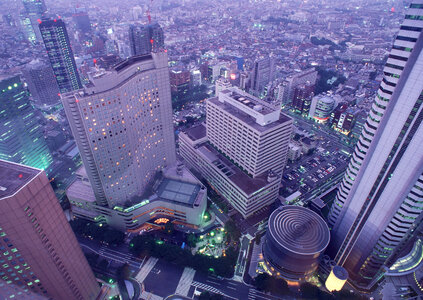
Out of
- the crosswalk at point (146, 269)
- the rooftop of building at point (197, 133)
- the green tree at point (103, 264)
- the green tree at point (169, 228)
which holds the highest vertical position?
the rooftop of building at point (197, 133)

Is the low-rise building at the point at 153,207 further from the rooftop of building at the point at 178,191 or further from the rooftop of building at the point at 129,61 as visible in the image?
the rooftop of building at the point at 129,61

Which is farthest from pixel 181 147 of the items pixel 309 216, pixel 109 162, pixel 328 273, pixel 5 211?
pixel 5 211

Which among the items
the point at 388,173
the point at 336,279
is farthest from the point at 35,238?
the point at 388,173

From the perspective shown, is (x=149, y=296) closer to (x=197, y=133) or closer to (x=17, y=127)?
(x=197, y=133)

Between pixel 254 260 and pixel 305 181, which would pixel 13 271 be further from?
pixel 305 181

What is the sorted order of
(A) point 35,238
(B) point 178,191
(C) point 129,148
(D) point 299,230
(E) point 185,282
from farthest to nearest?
(B) point 178,191
(C) point 129,148
(E) point 185,282
(D) point 299,230
(A) point 35,238

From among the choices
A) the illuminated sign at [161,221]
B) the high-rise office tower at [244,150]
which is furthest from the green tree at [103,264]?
the high-rise office tower at [244,150]

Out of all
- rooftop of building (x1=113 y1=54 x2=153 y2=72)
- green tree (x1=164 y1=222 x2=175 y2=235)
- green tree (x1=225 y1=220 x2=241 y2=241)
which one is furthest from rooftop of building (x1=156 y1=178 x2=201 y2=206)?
rooftop of building (x1=113 y1=54 x2=153 y2=72)
